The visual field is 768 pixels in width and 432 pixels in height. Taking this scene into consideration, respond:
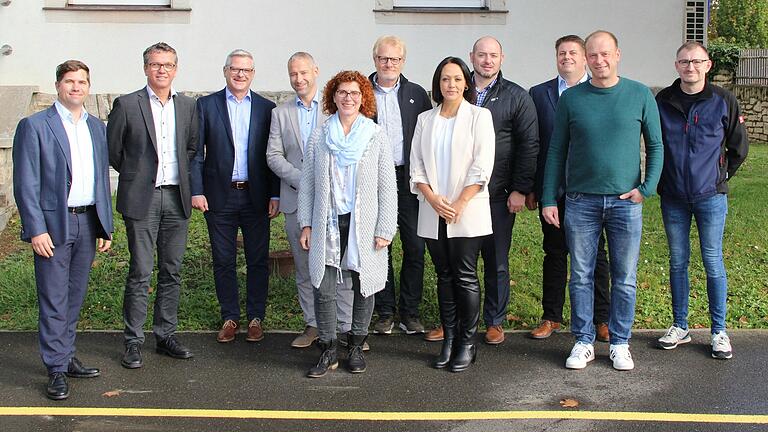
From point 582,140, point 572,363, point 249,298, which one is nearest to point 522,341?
point 572,363

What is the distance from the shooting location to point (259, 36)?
466 inches

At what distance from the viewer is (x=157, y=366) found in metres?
6.48

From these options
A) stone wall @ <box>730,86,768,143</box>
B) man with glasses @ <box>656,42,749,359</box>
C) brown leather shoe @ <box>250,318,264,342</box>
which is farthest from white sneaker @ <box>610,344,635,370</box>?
stone wall @ <box>730,86,768,143</box>

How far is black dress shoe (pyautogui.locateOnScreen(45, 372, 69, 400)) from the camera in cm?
584

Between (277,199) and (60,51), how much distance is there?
6.00 metres

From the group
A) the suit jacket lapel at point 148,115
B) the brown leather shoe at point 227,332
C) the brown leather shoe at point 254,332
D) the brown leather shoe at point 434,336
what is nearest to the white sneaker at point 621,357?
the brown leather shoe at point 434,336

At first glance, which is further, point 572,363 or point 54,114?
point 572,363

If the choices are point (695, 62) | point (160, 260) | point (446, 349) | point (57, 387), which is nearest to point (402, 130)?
point (446, 349)

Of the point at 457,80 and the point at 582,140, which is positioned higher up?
the point at 457,80

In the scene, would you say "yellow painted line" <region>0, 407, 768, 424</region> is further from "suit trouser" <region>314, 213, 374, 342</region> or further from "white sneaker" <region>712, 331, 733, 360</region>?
"white sneaker" <region>712, 331, 733, 360</region>

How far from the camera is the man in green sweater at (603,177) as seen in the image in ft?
20.2

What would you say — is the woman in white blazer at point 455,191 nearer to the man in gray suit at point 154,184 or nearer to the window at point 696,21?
the man in gray suit at point 154,184

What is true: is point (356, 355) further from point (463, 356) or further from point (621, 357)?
point (621, 357)

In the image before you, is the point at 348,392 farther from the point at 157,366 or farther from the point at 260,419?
the point at 157,366
